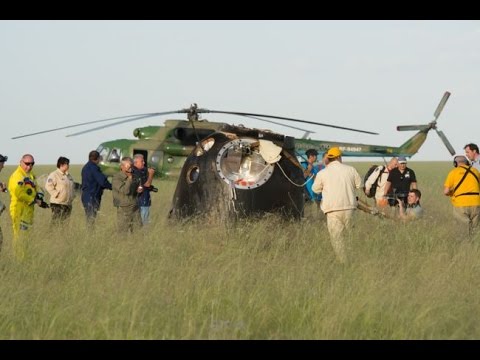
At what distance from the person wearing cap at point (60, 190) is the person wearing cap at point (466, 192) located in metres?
5.80

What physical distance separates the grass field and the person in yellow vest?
0.24 metres

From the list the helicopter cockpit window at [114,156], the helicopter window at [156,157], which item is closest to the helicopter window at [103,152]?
the helicopter cockpit window at [114,156]

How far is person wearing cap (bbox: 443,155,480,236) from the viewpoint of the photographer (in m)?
10.6

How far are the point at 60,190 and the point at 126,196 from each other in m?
1.16

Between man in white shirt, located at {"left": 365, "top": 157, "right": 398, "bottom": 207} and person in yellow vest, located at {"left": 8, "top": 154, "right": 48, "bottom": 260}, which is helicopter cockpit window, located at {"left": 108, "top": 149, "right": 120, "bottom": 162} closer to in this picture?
man in white shirt, located at {"left": 365, "top": 157, "right": 398, "bottom": 207}

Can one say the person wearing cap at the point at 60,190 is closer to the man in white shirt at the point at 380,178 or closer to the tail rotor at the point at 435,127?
the man in white shirt at the point at 380,178

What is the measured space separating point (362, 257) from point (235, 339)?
365cm

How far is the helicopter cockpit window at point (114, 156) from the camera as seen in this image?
80.5 feet

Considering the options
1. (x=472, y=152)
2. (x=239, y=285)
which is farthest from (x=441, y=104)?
(x=239, y=285)

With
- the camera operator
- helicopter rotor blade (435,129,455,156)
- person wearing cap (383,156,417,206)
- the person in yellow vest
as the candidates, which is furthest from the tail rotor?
the person in yellow vest

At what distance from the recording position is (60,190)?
11438mm

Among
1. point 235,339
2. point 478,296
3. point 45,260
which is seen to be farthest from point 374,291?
point 45,260

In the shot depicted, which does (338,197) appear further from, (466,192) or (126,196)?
(126,196)

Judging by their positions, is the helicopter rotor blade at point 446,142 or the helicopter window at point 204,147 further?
the helicopter rotor blade at point 446,142
